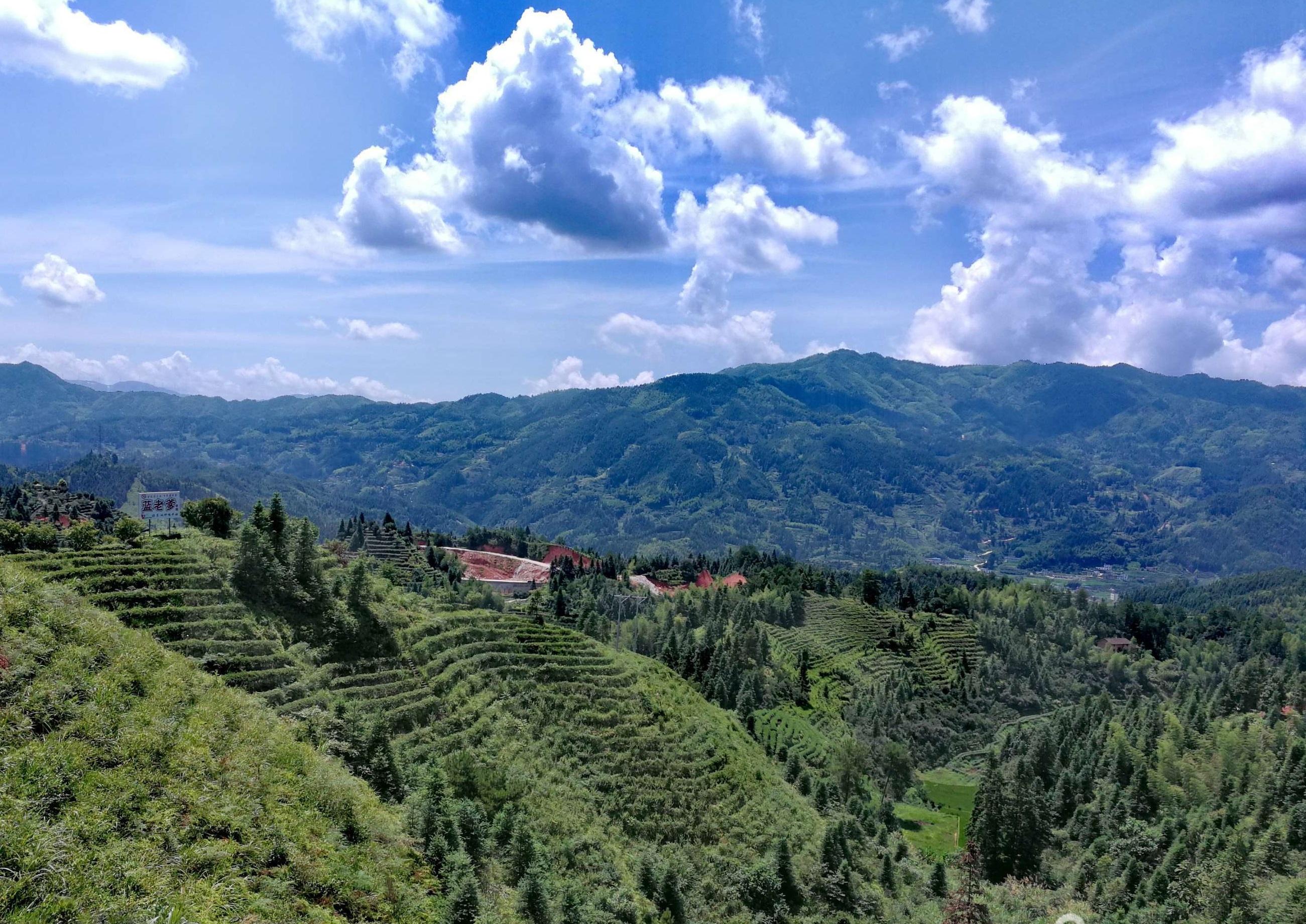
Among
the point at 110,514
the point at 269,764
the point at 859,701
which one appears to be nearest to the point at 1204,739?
→ the point at 859,701

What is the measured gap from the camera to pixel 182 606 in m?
41.1

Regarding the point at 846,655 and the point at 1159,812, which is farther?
the point at 846,655

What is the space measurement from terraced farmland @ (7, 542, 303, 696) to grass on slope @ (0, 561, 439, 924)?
1008 cm

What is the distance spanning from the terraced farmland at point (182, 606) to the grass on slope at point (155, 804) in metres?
10.1

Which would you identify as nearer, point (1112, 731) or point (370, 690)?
point (370, 690)

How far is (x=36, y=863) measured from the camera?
43.5 feet

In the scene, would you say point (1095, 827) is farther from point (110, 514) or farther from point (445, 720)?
point (110, 514)

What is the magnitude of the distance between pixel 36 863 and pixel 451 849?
57.1ft

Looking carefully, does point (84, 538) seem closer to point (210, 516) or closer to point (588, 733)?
point (210, 516)

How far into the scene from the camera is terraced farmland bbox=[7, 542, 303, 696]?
38062 mm

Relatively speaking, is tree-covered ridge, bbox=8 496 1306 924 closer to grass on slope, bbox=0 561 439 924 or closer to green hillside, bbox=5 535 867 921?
green hillside, bbox=5 535 867 921

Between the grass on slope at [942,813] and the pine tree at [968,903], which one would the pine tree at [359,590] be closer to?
the pine tree at [968,903]

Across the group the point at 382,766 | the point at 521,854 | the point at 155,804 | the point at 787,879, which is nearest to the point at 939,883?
the point at 787,879

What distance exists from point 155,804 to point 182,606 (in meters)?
27.8
